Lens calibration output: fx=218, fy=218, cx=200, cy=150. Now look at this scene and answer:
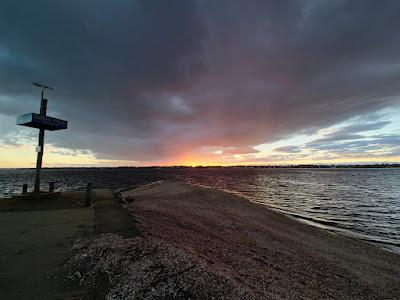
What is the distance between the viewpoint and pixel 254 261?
7078 mm

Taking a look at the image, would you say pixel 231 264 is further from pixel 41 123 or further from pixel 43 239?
pixel 41 123

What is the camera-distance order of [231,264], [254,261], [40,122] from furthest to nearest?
1. [40,122]
2. [254,261]
3. [231,264]

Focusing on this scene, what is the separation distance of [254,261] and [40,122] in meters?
14.7

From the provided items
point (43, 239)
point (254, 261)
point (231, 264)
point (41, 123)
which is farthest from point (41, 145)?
point (254, 261)

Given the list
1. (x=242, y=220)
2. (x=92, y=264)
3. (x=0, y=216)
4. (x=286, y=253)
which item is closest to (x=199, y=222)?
(x=242, y=220)

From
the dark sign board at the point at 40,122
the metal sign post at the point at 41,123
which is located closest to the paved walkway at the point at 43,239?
the metal sign post at the point at 41,123

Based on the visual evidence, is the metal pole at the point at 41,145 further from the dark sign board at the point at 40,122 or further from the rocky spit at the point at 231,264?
the rocky spit at the point at 231,264

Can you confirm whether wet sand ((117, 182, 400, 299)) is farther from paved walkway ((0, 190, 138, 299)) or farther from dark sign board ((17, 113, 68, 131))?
dark sign board ((17, 113, 68, 131))

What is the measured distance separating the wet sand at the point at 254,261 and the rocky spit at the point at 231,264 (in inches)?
0.8

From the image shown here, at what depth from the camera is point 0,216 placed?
33.2 feet

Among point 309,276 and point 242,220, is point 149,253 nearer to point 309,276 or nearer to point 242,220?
point 309,276

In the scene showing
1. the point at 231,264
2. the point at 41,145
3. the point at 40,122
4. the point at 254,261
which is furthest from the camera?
the point at 41,145

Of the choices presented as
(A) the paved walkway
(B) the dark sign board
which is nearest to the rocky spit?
(A) the paved walkway

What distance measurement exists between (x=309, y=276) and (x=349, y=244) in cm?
588
